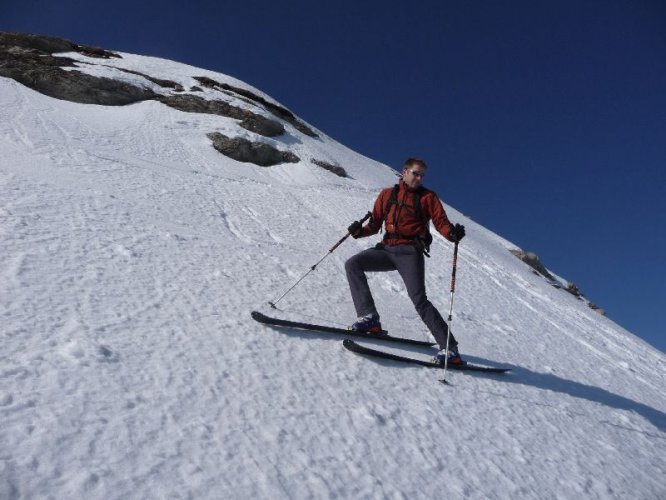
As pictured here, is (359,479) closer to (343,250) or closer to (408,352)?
(408,352)

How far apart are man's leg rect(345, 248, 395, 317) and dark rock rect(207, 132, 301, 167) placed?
16.5 meters

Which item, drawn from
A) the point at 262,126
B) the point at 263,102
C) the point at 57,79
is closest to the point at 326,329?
the point at 262,126

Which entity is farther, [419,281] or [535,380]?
[535,380]

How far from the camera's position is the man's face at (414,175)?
5051mm

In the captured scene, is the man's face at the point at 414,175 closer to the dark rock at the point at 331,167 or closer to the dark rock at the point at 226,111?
the dark rock at the point at 331,167

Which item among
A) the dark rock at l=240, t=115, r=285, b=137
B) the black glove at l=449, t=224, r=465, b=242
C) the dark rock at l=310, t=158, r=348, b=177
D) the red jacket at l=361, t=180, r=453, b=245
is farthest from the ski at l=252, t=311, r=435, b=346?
the dark rock at l=240, t=115, r=285, b=137

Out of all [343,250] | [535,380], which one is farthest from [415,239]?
[343,250]

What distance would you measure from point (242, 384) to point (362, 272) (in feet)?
7.78

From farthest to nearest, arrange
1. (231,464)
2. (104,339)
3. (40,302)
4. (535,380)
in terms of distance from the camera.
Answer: (535,380), (40,302), (104,339), (231,464)

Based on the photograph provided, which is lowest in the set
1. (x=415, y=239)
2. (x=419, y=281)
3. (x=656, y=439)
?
(x=656, y=439)

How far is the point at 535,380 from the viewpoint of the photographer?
533 cm

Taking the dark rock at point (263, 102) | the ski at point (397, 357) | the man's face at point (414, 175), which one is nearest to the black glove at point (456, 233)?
the man's face at point (414, 175)

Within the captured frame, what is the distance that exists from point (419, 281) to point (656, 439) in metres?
3.10

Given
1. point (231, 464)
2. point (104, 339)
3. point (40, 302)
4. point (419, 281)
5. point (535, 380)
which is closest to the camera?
point (231, 464)
